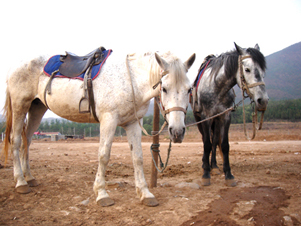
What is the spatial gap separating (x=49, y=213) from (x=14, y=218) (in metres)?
0.40

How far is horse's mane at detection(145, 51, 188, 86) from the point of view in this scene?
284 centimetres

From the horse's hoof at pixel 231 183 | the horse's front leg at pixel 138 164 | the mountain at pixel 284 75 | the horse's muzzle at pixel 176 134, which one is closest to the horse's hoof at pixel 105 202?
the horse's front leg at pixel 138 164

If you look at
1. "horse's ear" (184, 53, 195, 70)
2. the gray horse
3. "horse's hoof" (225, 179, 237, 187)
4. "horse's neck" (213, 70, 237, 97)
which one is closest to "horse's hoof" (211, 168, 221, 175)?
the gray horse

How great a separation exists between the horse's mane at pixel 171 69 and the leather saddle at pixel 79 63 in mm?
914

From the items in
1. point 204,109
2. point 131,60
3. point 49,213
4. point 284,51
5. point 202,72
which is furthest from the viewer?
point 284,51

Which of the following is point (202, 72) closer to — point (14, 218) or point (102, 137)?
point (102, 137)

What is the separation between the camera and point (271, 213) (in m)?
2.75

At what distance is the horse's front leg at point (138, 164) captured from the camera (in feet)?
10.4

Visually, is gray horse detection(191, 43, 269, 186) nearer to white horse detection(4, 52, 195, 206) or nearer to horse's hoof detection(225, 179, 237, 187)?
horse's hoof detection(225, 179, 237, 187)

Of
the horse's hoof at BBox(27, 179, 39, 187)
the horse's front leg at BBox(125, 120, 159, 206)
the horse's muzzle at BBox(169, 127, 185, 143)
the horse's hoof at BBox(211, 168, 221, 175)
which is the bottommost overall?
the horse's hoof at BBox(211, 168, 221, 175)

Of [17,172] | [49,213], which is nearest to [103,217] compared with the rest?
[49,213]

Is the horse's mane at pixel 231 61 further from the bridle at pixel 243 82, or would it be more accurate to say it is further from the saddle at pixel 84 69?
the saddle at pixel 84 69

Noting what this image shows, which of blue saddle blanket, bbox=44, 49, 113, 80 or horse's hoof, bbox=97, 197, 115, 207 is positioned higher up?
blue saddle blanket, bbox=44, 49, 113, 80

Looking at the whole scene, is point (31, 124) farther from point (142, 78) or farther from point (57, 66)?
point (142, 78)
